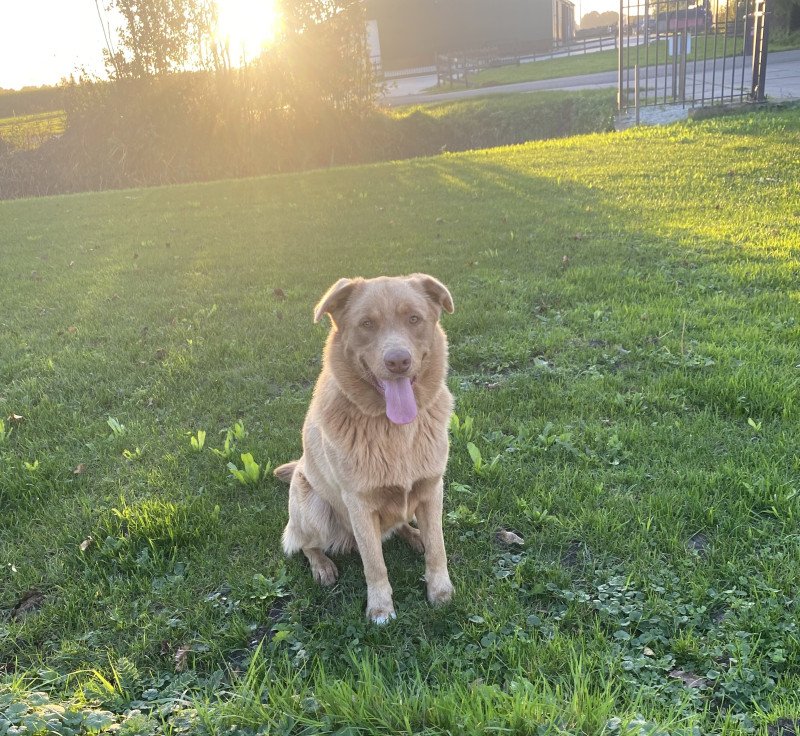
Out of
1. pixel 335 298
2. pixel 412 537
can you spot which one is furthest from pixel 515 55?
pixel 412 537

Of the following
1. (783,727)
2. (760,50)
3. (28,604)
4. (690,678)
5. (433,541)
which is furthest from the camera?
(760,50)

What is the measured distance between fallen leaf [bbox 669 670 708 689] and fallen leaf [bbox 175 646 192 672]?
2.15 m

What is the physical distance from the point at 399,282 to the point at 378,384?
597 mm

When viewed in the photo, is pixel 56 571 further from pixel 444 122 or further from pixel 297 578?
A: pixel 444 122

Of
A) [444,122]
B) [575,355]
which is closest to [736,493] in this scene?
[575,355]

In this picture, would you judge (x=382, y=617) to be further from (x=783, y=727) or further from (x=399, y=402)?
(x=783, y=727)

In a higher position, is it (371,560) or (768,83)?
(768,83)

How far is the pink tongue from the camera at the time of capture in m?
2.84

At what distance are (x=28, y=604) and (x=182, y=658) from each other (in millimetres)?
1075

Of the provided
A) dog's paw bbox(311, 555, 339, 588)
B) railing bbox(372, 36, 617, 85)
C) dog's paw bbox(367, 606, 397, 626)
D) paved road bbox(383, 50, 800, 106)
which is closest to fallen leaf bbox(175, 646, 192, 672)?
dog's paw bbox(311, 555, 339, 588)

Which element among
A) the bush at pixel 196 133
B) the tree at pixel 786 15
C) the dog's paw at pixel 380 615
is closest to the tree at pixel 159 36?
the bush at pixel 196 133

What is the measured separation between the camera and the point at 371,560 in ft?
9.43

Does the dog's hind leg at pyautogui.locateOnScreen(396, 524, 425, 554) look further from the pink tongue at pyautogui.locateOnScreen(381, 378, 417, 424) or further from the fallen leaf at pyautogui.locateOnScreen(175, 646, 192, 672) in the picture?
the fallen leaf at pyautogui.locateOnScreen(175, 646, 192, 672)

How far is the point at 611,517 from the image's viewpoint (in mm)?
3230
